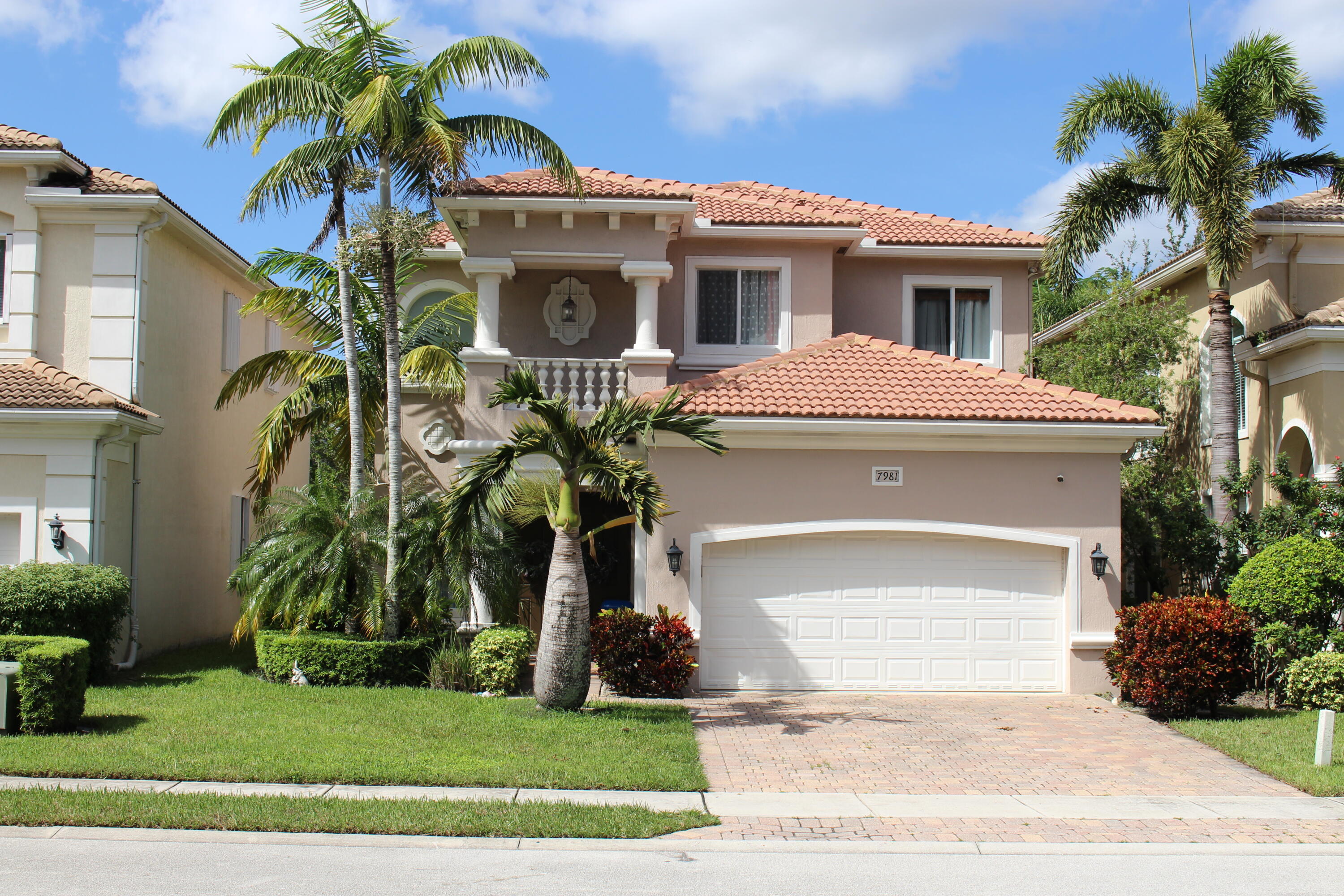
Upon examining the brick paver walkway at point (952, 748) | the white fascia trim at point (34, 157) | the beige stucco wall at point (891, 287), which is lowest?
the brick paver walkway at point (952, 748)

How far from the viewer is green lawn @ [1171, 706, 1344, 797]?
985 cm

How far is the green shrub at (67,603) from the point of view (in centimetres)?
1330

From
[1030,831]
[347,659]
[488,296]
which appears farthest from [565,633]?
[488,296]

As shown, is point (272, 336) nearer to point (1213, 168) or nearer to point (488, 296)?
point (488, 296)

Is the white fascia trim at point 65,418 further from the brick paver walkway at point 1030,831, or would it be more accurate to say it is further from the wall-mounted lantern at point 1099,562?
the wall-mounted lantern at point 1099,562

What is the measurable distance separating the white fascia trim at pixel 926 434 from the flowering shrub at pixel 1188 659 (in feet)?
7.87

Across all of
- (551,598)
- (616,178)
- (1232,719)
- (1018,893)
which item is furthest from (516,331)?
(1018,893)

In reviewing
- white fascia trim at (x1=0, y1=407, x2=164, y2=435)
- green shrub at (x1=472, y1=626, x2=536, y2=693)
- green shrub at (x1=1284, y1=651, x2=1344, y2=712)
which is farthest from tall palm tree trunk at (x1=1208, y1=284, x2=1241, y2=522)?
white fascia trim at (x1=0, y1=407, x2=164, y2=435)

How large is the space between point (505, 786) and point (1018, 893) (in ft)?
14.4

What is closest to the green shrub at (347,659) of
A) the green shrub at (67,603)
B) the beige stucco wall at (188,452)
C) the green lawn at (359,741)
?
the green lawn at (359,741)

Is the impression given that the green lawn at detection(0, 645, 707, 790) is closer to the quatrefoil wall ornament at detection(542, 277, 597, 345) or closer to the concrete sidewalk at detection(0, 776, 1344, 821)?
the concrete sidewalk at detection(0, 776, 1344, 821)

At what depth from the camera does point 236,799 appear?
8.52 m

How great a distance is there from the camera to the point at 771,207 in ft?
60.7

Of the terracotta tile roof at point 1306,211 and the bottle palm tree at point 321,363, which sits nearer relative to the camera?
the bottle palm tree at point 321,363
